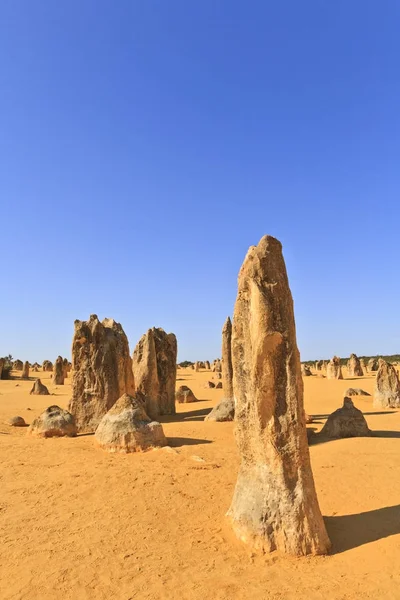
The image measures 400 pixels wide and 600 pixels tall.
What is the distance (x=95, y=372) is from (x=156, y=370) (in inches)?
159

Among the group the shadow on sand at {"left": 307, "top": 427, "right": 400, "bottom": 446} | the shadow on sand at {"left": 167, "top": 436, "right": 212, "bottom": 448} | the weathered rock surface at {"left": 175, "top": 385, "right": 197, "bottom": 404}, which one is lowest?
the shadow on sand at {"left": 307, "top": 427, "right": 400, "bottom": 446}

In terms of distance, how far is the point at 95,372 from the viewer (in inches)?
539

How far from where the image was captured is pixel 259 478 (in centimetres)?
575

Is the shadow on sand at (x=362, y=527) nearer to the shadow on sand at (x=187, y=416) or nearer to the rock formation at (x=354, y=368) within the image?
the shadow on sand at (x=187, y=416)

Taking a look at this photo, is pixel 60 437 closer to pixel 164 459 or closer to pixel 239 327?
pixel 164 459

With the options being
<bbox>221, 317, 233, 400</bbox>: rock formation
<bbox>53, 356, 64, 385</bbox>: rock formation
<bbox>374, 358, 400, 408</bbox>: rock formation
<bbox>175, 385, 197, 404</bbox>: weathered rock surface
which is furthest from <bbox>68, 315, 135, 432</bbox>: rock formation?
<bbox>53, 356, 64, 385</bbox>: rock formation

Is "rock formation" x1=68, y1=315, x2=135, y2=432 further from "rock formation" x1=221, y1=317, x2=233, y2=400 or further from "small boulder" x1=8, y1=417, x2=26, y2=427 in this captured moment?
"rock formation" x1=221, y1=317, x2=233, y2=400

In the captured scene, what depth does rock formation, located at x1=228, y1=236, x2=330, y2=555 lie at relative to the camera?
5422 millimetres

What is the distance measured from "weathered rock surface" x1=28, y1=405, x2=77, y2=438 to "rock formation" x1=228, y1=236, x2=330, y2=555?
7.36 meters

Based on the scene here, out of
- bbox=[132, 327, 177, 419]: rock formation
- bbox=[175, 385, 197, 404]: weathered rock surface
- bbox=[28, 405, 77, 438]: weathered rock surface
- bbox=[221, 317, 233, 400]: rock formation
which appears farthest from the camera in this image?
bbox=[175, 385, 197, 404]: weathered rock surface

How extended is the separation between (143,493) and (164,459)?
206 cm

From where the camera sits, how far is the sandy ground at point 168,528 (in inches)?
183

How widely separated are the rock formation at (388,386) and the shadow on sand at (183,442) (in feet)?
31.5

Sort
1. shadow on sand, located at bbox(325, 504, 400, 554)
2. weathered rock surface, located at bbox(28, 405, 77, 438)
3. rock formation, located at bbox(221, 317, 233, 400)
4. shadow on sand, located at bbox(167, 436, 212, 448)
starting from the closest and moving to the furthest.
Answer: shadow on sand, located at bbox(325, 504, 400, 554)
shadow on sand, located at bbox(167, 436, 212, 448)
weathered rock surface, located at bbox(28, 405, 77, 438)
rock formation, located at bbox(221, 317, 233, 400)
